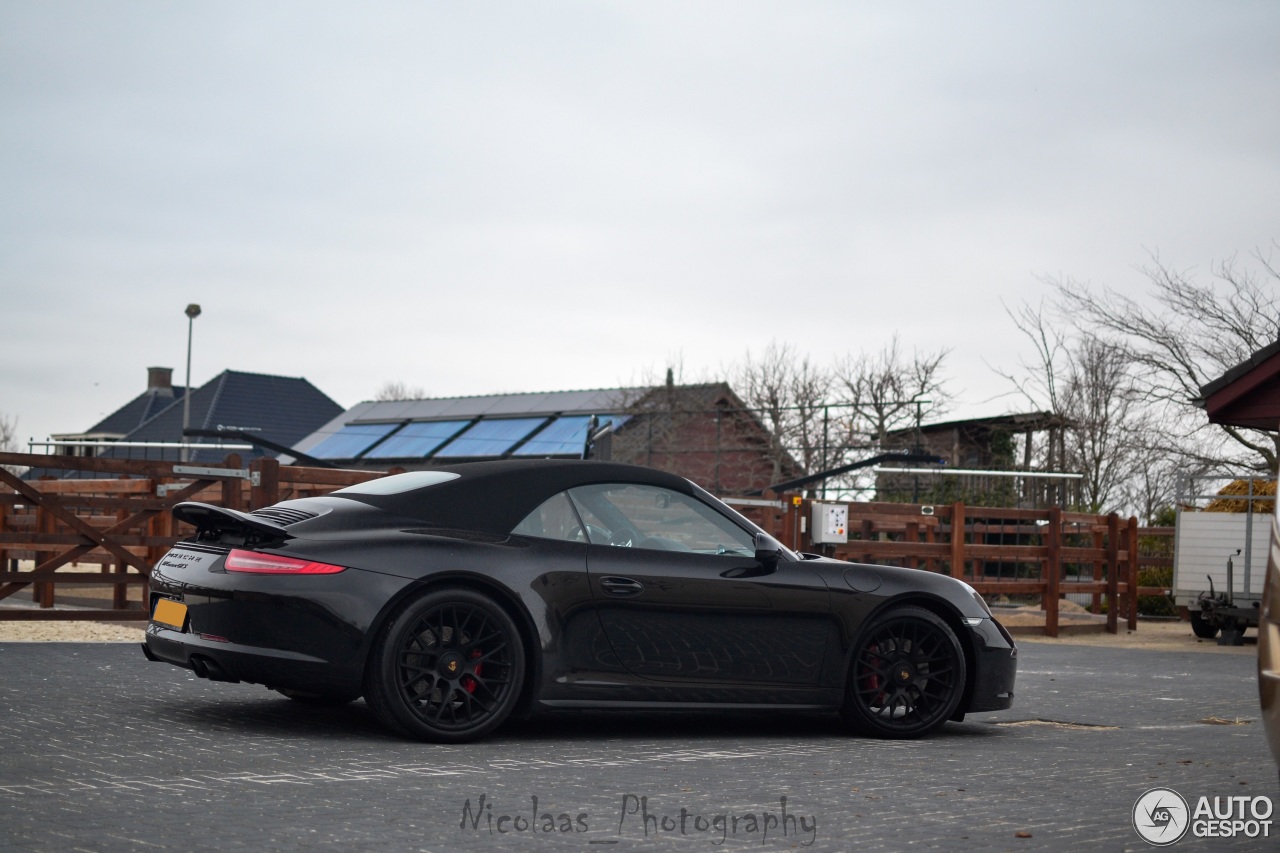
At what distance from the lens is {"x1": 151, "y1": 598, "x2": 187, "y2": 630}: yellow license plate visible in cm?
662

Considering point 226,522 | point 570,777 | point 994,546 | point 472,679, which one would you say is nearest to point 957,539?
point 994,546

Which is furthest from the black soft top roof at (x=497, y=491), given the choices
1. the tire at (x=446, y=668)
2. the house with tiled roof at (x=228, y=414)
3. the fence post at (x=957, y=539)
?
the house with tiled roof at (x=228, y=414)

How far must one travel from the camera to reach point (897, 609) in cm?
740

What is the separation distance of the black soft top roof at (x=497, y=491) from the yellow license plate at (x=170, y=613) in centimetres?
90

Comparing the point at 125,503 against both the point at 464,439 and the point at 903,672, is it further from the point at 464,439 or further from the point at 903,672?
the point at 464,439

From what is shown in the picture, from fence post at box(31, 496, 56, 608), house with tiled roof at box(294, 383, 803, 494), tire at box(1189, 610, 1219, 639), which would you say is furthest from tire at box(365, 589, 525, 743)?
house with tiled roof at box(294, 383, 803, 494)

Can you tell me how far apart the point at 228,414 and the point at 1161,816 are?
6006 centimetres

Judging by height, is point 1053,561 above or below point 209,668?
above

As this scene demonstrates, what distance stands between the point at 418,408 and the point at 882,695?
125ft

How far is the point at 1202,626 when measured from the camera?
60.6ft

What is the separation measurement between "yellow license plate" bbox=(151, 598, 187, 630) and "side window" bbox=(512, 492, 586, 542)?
1537 millimetres

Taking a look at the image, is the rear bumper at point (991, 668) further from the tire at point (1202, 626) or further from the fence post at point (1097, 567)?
the tire at point (1202, 626)

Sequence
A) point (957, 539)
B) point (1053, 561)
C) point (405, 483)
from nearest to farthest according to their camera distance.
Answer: point (405, 483) < point (957, 539) < point (1053, 561)

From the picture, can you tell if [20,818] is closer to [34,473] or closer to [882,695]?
[882,695]
